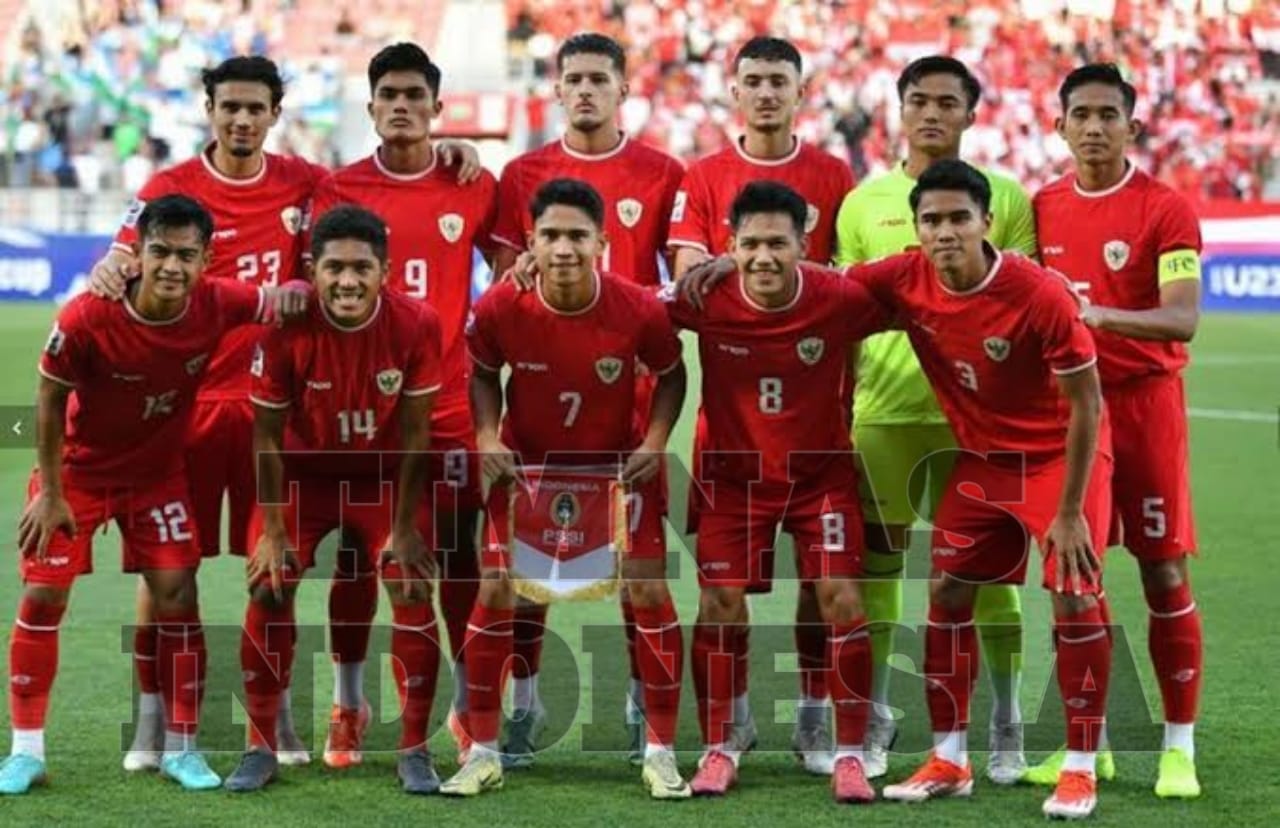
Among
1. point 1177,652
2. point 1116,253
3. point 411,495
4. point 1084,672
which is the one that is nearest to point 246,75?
point 411,495

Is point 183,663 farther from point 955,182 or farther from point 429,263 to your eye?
point 955,182

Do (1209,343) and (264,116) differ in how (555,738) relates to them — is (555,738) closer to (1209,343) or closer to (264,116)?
(264,116)

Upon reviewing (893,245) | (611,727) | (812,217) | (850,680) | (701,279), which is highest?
(812,217)

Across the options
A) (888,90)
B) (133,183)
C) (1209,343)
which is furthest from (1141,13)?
(133,183)

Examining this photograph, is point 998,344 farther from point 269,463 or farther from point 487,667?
point 269,463

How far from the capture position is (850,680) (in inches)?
242

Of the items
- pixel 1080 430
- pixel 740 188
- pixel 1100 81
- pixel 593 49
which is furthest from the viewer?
pixel 593 49

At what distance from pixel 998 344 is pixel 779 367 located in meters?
0.67

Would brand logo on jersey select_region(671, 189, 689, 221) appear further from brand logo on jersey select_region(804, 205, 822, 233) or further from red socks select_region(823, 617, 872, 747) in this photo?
red socks select_region(823, 617, 872, 747)

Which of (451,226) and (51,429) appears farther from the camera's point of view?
(451,226)

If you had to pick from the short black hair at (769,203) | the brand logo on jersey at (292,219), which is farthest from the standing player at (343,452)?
the short black hair at (769,203)

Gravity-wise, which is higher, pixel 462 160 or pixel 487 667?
pixel 462 160

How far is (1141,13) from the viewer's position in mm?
31500

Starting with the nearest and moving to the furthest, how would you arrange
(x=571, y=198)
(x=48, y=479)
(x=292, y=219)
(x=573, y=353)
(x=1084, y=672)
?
1. (x=1084, y=672)
2. (x=48, y=479)
3. (x=571, y=198)
4. (x=573, y=353)
5. (x=292, y=219)
